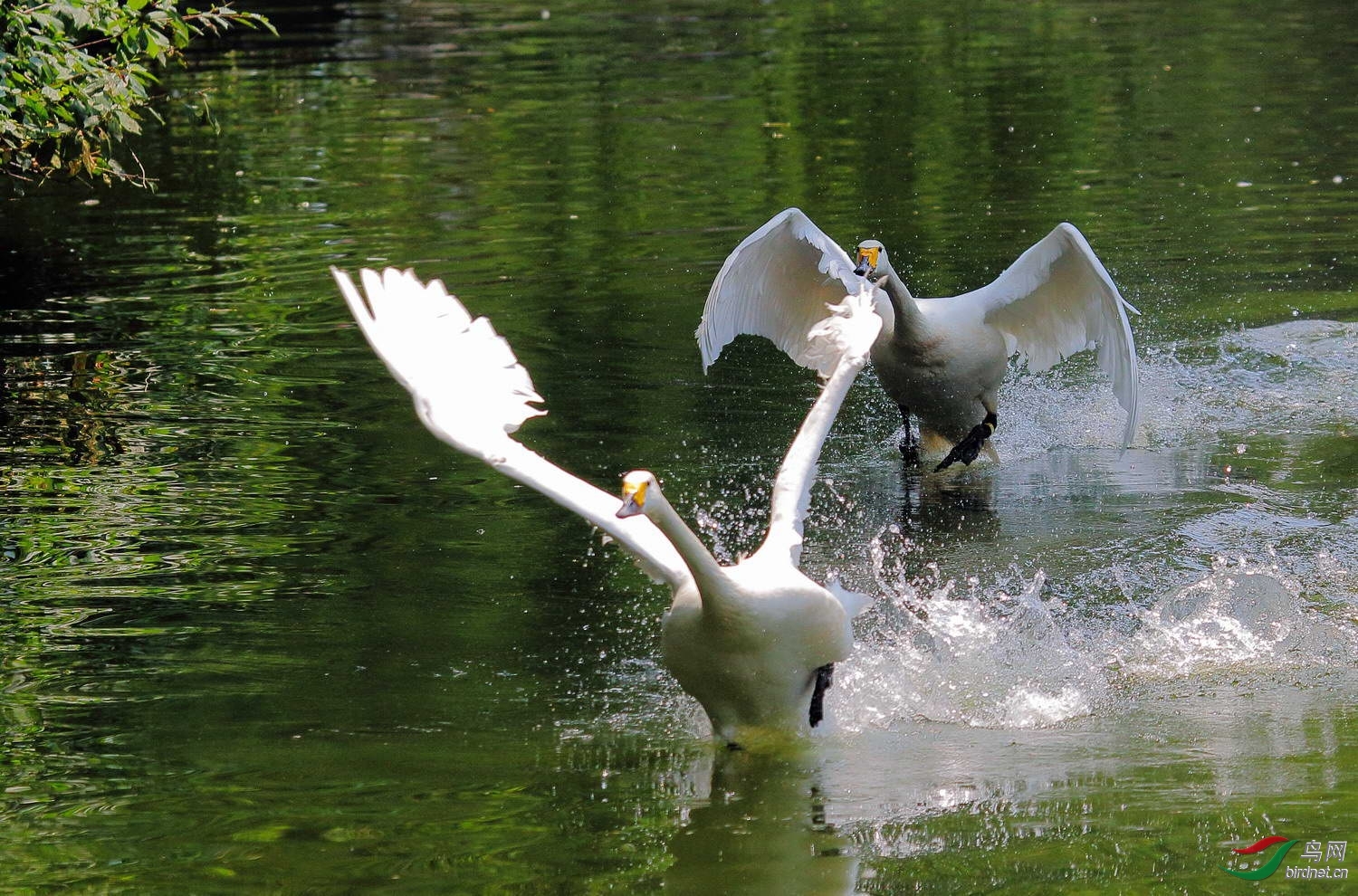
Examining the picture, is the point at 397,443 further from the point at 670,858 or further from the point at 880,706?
the point at 670,858

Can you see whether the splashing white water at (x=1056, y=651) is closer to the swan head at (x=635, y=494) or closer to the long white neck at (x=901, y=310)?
the swan head at (x=635, y=494)

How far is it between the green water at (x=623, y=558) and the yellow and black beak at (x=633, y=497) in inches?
36.2

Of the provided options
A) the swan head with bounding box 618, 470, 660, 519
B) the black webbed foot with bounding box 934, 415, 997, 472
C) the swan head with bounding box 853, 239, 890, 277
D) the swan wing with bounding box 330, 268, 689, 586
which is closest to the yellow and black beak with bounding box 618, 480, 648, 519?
the swan head with bounding box 618, 470, 660, 519

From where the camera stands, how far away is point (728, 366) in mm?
10984

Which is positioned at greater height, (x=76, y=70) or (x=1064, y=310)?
(x=76, y=70)

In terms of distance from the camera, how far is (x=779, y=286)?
9742 millimetres

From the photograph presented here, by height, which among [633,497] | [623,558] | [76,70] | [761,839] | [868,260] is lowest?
[761,839]

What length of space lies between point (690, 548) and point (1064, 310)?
459cm

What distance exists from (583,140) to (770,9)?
42.8 feet

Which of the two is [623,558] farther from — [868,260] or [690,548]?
[690,548]

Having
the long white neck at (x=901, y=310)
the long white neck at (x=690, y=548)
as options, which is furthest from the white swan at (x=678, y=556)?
the long white neck at (x=901, y=310)

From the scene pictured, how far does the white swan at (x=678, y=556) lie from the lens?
5422 millimetres

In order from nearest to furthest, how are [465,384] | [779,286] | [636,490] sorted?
[636,490], [465,384], [779,286]

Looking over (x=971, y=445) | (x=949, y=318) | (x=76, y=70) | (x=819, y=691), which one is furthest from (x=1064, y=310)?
(x=76, y=70)
